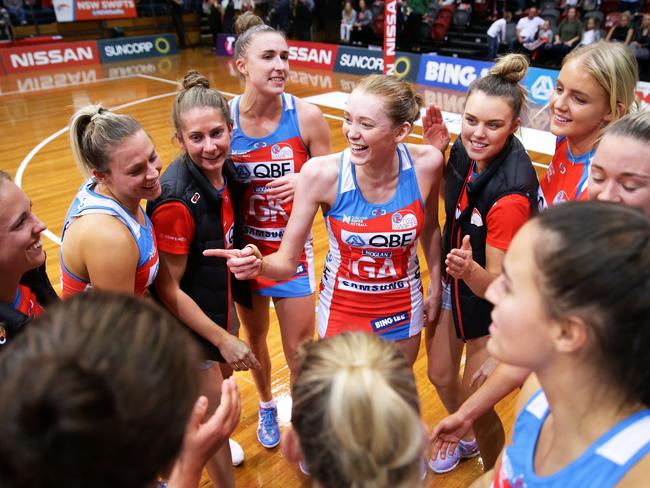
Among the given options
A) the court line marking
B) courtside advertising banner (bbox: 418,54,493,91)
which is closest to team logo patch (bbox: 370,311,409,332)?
the court line marking

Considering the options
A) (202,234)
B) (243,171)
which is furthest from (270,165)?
(202,234)

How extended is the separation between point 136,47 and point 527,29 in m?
10.2

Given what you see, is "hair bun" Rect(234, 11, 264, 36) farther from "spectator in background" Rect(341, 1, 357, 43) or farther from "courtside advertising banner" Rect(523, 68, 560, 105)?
"spectator in background" Rect(341, 1, 357, 43)

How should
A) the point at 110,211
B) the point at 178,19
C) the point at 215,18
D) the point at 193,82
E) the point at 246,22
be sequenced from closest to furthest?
the point at 110,211
the point at 193,82
the point at 246,22
the point at 215,18
the point at 178,19

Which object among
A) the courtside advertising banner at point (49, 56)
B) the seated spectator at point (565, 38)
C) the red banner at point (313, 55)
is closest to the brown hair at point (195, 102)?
the seated spectator at point (565, 38)

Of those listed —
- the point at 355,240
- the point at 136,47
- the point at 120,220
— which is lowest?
the point at 136,47

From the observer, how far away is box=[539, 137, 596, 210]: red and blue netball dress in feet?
7.67

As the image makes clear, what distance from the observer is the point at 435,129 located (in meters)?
2.63

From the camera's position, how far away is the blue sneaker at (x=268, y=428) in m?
3.07

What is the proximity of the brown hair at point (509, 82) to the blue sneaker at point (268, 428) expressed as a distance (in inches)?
79.4

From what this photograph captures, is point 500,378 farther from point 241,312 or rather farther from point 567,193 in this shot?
point 241,312

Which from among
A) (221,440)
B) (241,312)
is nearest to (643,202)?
(221,440)

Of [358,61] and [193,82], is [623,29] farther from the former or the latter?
Answer: [193,82]

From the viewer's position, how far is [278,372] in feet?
12.0
